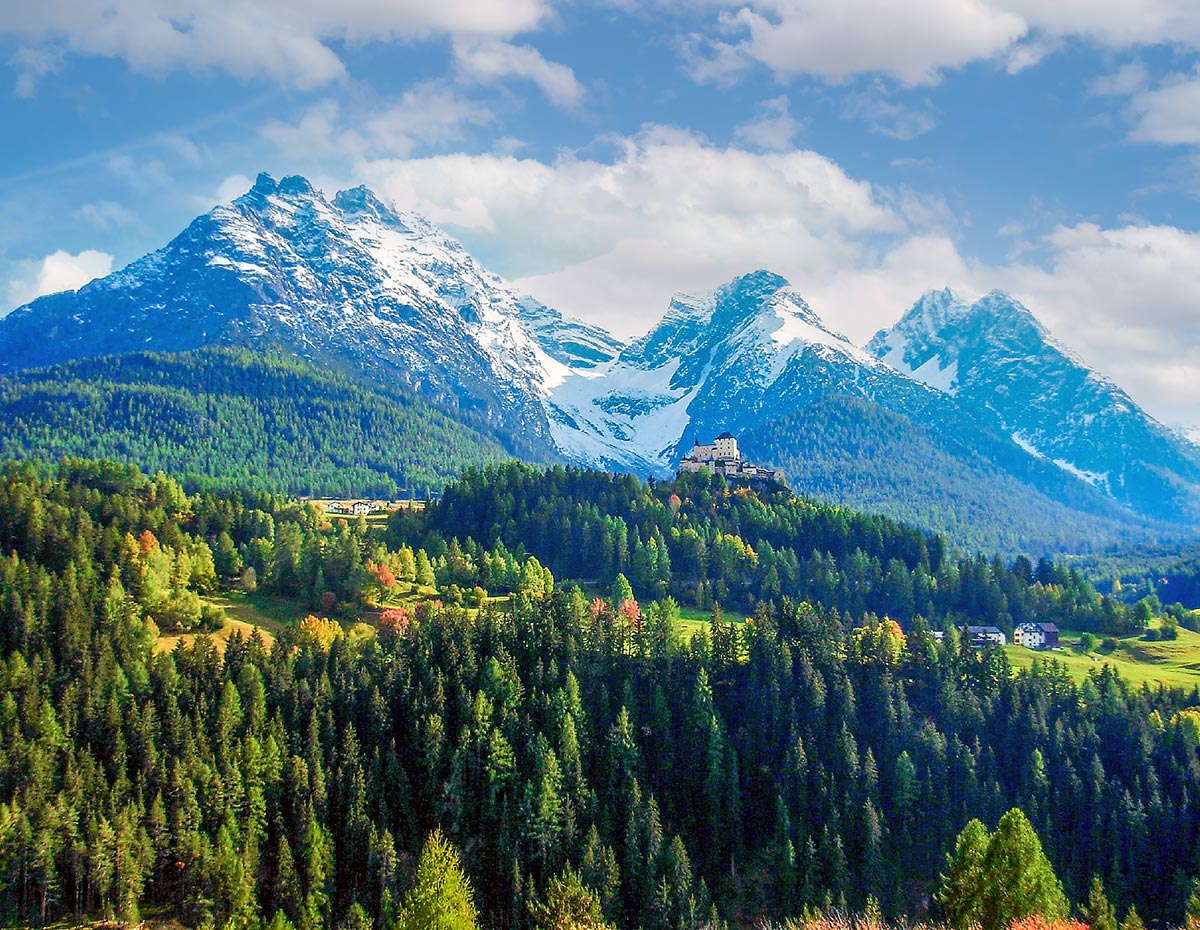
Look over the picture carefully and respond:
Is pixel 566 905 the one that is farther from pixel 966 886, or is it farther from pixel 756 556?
pixel 756 556

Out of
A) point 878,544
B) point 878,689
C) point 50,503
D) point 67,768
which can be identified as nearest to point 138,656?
point 67,768

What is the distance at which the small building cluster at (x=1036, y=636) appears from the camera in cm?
16175

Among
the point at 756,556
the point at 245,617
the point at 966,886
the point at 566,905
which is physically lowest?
the point at 566,905

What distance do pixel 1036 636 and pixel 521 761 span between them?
96.7 meters

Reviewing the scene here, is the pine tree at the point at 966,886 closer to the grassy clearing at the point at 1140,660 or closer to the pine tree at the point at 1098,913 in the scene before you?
the pine tree at the point at 1098,913

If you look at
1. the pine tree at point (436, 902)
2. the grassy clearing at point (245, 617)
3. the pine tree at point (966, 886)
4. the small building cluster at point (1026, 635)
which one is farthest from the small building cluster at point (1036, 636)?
the pine tree at point (436, 902)

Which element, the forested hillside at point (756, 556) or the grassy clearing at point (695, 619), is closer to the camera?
the grassy clearing at point (695, 619)

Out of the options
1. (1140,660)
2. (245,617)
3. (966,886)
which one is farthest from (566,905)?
(1140,660)

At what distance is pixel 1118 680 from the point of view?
4958 inches

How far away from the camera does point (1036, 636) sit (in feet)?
534

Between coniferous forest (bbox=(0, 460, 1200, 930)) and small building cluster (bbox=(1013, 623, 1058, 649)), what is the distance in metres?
30.6

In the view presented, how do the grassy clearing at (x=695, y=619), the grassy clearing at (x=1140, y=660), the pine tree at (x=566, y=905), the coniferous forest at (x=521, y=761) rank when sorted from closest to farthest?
the pine tree at (x=566, y=905) < the coniferous forest at (x=521, y=761) < the grassy clearing at (x=1140, y=660) < the grassy clearing at (x=695, y=619)

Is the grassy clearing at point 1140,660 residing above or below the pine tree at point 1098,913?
above

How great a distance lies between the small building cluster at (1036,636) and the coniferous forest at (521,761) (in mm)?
30563
